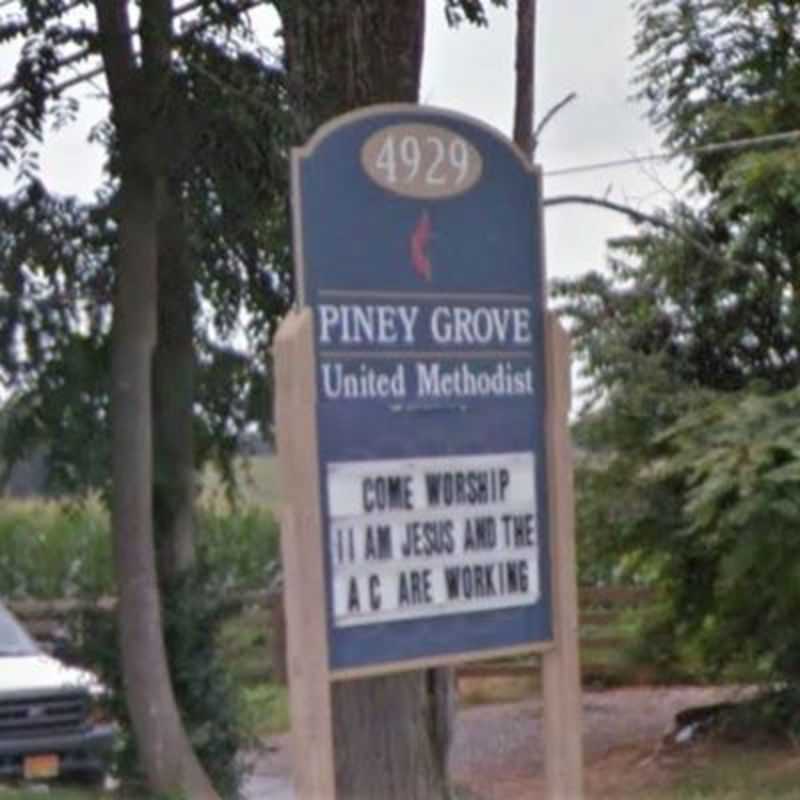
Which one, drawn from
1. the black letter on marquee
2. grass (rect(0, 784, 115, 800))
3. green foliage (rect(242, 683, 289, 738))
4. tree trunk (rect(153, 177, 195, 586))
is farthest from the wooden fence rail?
the black letter on marquee

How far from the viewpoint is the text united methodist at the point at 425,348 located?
9.43 meters

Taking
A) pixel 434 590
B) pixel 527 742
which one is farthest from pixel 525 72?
pixel 527 742

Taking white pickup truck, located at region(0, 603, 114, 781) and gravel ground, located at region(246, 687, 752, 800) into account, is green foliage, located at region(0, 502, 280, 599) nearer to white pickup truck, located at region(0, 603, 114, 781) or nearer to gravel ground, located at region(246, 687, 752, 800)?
gravel ground, located at region(246, 687, 752, 800)

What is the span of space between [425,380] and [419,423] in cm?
17

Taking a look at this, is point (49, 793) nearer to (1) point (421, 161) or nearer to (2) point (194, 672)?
(2) point (194, 672)

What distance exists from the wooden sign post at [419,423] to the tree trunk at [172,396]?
6.41 m

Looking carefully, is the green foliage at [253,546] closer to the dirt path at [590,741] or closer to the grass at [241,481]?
the dirt path at [590,741]

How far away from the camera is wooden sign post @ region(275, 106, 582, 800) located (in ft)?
30.4

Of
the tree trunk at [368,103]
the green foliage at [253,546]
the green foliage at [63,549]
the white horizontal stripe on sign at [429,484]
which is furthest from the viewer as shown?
the green foliage at [63,549]

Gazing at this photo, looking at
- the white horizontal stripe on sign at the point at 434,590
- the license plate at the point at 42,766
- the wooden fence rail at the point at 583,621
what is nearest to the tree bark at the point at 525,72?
the license plate at the point at 42,766

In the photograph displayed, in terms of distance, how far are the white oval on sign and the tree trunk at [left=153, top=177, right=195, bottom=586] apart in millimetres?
6396

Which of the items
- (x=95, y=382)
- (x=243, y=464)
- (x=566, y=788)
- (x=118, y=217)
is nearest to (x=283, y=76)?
(x=118, y=217)

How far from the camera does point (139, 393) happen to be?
50.2 ft

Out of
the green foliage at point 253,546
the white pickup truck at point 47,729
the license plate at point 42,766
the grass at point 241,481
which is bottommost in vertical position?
the license plate at point 42,766
